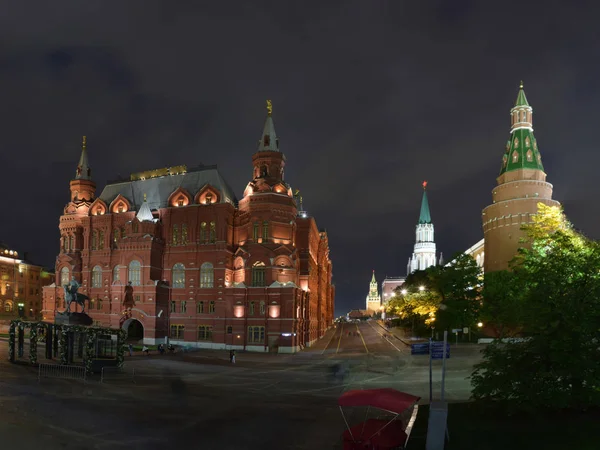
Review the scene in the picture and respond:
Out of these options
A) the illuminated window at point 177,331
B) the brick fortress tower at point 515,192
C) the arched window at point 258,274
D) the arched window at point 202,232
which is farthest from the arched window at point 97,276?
the brick fortress tower at point 515,192

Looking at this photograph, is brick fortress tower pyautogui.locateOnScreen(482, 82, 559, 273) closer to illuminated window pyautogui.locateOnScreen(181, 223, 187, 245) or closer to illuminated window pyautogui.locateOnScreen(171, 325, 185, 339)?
illuminated window pyautogui.locateOnScreen(181, 223, 187, 245)

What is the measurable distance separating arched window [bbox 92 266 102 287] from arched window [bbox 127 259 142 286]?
22.4 feet

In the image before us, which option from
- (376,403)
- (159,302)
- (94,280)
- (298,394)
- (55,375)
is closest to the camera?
(376,403)

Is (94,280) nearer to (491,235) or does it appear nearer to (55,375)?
(55,375)

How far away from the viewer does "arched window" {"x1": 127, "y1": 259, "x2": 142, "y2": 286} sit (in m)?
67.8

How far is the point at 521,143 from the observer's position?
8594 cm

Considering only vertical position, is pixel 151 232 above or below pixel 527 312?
above

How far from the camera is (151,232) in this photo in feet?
225

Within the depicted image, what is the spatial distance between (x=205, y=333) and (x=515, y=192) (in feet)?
191

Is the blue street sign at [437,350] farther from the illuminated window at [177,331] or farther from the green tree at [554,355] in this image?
the illuminated window at [177,331]

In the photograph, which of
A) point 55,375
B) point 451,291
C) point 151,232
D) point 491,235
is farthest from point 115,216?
point 491,235

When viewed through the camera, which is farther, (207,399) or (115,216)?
(115,216)

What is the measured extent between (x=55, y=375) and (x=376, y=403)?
89.0 ft

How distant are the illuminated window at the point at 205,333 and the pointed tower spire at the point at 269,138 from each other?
26875mm
